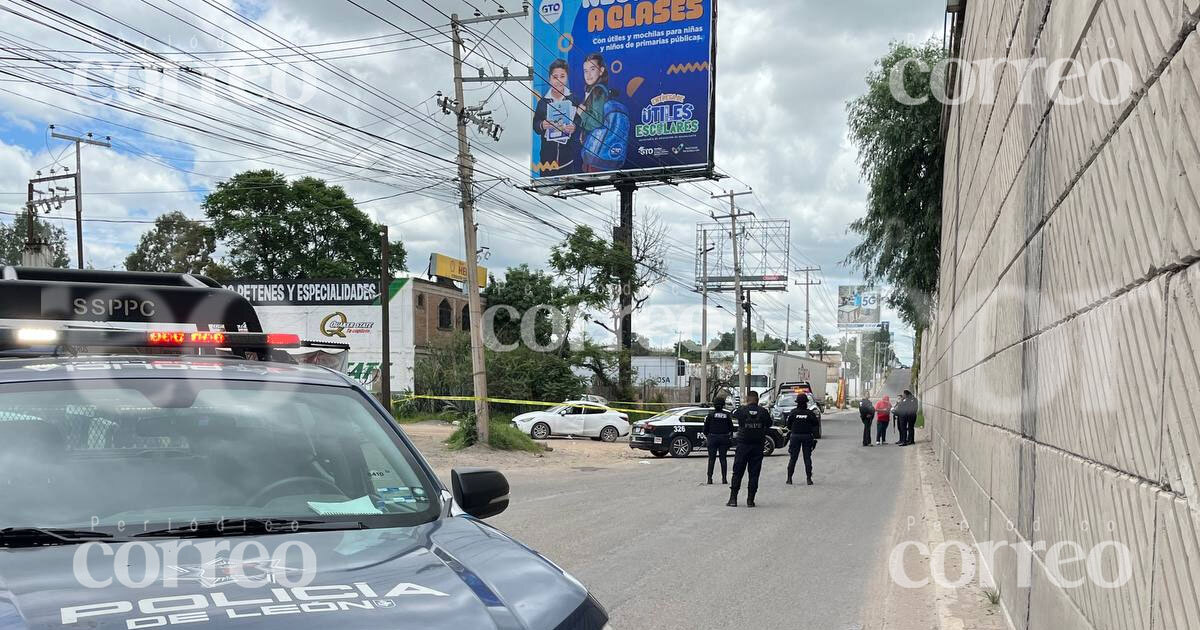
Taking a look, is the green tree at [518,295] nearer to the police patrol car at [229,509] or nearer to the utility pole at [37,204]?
the utility pole at [37,204]

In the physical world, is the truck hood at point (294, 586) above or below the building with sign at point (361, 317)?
below

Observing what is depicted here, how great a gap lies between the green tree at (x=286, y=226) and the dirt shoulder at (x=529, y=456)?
33637mm

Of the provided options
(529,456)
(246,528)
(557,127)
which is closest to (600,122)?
(557,127)

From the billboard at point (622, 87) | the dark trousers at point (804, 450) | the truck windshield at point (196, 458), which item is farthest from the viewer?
the billboard at point (622, 87)

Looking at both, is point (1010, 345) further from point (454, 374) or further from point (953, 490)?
point (454, 374)

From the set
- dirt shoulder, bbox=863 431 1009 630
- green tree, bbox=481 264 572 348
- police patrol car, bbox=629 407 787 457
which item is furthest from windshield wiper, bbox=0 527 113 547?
green tree, bbox=481 264 572 348

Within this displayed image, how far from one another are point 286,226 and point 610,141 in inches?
1068

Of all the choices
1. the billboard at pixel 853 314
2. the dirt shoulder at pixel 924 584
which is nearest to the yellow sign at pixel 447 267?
the dirt shoulder at pixel 924 584

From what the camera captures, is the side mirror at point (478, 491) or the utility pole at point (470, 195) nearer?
the side mirror at point (478, 491)

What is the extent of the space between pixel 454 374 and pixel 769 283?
31.4 meters

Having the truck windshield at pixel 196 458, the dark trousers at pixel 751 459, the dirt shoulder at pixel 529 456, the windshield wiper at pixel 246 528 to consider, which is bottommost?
the dirt shoulder at pixel 529 456

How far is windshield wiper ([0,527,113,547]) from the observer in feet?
9.02

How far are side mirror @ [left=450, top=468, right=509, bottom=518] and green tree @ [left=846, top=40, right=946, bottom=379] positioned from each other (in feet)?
70.9

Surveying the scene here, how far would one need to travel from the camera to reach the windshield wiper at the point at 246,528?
295 cm
